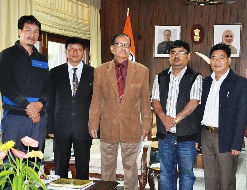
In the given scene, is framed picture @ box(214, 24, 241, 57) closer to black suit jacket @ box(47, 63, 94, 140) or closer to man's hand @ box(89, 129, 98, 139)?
black suit jacket @ box(47, 63, 94, 140)

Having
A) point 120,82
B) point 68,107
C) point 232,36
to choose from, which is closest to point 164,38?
point 232,36

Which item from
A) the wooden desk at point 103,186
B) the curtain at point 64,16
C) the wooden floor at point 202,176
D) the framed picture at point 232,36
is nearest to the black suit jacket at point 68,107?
the wooden desk at point 103,186

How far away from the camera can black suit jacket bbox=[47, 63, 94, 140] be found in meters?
3.26

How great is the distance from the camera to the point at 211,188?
9.96ft

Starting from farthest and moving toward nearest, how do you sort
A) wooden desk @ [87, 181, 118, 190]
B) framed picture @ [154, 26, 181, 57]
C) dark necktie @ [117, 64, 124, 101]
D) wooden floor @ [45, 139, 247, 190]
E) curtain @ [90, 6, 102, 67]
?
1. framed picture @ [154, 26, 181, 57]
2. curtain @ [90, 6, 102, 67]
3. wooden floor @ [45, 139, 247, 190]
4. dark necktie @ [117, 64, 124, 101]
5. wooden desk @ [87, 181, 118, 190]

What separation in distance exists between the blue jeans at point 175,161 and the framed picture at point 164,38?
376cm

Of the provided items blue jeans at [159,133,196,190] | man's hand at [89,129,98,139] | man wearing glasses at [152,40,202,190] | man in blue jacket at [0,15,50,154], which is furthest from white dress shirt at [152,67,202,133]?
man in blue jacket at [0,15,50,154]

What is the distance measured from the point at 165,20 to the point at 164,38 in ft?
1.04

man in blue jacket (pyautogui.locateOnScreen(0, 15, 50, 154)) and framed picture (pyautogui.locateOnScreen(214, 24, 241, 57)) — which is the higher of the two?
framed picture (pyautogui.locateOnScreen(214, 24, 241, 57))

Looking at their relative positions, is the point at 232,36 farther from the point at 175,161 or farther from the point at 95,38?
the point at 175,161

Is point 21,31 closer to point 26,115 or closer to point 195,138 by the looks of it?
point 26,115

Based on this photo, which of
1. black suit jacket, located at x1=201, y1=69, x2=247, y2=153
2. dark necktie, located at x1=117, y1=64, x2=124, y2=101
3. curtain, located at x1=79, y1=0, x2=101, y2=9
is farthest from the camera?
curtain, located at x1=79, y1=0, x2=101, y2=9

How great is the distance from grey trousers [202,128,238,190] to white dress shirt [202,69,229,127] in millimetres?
82

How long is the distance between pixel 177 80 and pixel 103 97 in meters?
0.62
